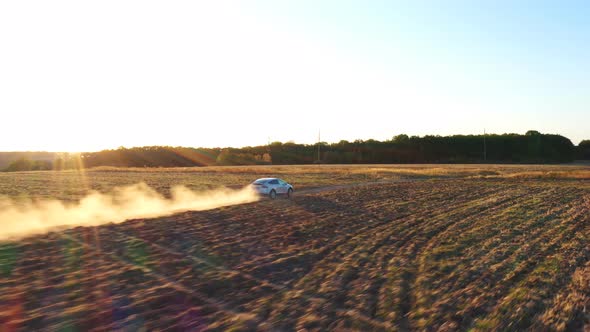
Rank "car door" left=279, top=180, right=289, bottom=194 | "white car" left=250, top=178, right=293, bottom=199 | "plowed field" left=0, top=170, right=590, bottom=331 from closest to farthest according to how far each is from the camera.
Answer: "plowed field" left=0, top=170, right=590, bottom=331 < "white car" left=250, top=178, right=293, bottom=199 < "car door" left=279, top=180, right=289, bottom=194

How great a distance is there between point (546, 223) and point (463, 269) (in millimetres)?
9157

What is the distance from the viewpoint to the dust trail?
20.1 meters

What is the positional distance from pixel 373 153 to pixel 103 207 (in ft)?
341

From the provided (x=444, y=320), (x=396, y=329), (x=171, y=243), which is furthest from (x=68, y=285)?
(x=444, y=320)

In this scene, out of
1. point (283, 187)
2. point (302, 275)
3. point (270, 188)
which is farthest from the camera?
point (283, 187)

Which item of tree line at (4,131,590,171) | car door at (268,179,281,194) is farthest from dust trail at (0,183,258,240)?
tree line at (4,131,590,171)

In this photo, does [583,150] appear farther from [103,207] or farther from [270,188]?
[103,207]

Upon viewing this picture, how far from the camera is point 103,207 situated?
28.0 metres

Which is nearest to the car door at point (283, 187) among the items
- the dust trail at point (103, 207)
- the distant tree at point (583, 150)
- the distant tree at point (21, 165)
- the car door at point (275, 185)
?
A: the car door at point (275, 185)

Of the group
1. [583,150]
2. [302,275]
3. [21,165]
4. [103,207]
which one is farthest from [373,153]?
[302,275]

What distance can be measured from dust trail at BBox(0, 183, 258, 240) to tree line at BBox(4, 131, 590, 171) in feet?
233

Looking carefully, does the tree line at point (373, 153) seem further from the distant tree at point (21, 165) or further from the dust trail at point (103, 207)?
the dust trail at point (103, 207)

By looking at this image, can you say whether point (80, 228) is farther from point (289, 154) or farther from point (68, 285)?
point (289, 154)

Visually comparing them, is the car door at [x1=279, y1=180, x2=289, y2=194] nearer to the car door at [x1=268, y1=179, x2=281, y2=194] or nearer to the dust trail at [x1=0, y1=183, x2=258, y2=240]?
the car door at [x1=268, y1=179, x2=281, y2=194]
